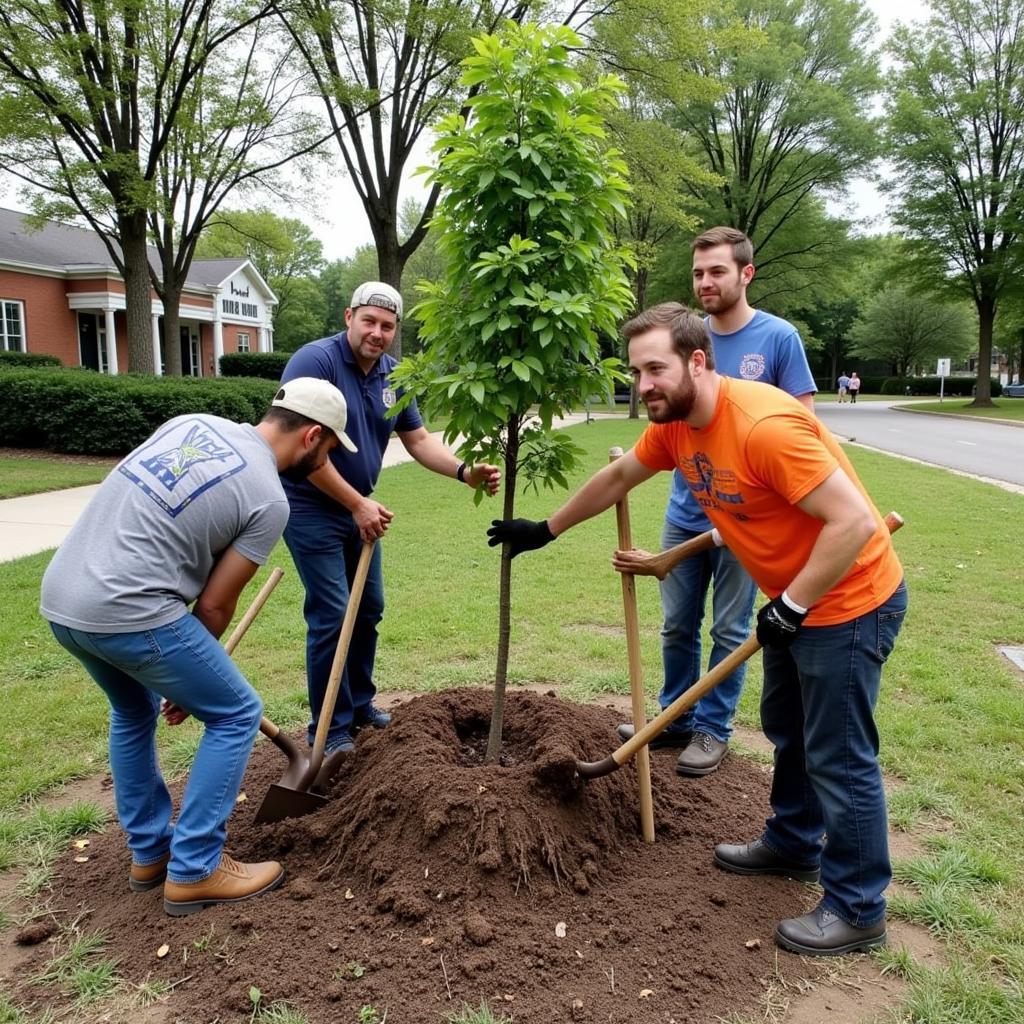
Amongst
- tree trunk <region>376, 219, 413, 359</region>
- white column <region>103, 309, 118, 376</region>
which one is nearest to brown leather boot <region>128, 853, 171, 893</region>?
tree trunk <region>376, 219, 413, 359</region>

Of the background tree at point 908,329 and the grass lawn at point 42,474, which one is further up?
the background tree at point 908,329

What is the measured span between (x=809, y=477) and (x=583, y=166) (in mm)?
1435

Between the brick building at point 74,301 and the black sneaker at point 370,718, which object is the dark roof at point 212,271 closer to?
the brick building at point 74,301

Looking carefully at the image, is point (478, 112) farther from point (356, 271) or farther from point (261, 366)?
point (356, 271)

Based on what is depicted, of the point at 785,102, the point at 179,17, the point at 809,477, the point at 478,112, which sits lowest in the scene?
the point at 809,477

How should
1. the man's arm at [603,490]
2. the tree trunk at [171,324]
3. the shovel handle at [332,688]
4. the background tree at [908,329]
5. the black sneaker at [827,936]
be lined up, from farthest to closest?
the background tree at [908,329] < the tree trunk at [171,324] < the shovel handle at [332,688] < the man's arm at [603,490] < the black sneaker at [827,936]

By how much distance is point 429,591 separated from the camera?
22.8 ft

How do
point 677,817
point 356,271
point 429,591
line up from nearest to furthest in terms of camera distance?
1. point 677,817
2. point 429,591
3. point 356,271

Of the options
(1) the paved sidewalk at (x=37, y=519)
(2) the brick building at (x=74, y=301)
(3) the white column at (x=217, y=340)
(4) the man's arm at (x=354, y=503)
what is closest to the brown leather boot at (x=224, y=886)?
(4) the man's arm at (x=354, y=503)

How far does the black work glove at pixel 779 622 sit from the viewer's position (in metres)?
2.40

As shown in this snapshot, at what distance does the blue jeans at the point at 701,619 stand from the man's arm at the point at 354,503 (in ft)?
4.55

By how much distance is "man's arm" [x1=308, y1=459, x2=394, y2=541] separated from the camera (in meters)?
3.47

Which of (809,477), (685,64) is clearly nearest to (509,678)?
(809,477)

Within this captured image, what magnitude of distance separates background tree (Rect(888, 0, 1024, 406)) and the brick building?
29.6 metres
